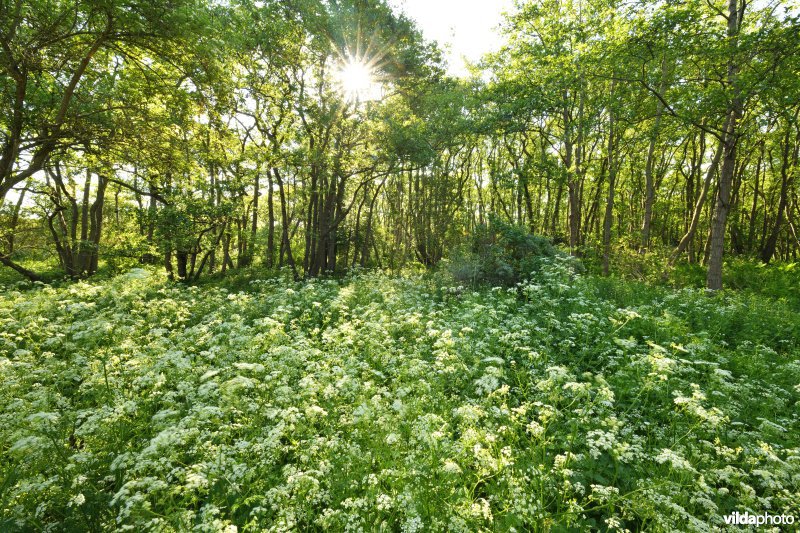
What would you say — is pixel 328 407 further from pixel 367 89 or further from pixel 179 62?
pixel 367 89

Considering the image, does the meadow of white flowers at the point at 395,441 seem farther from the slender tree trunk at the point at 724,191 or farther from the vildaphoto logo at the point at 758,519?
the slender tree trunk at the point at 724,191

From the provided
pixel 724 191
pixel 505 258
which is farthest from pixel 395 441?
pixel 724 191

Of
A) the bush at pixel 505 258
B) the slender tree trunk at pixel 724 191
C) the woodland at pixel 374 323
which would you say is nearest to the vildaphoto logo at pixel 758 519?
the woodland at pixel 374 323

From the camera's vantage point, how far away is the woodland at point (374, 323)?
11.7 ft

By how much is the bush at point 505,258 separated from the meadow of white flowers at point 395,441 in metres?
5.93

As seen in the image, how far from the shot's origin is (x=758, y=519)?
3.28 m

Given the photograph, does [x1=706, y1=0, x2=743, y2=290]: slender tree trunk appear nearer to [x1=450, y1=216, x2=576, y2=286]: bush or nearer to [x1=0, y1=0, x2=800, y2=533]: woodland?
[x1=0, y1=0, x2=800, y2=533]: woodland

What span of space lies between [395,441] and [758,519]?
369 centimetres

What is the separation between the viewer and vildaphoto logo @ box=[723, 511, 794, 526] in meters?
3.20

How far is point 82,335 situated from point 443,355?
7230mm

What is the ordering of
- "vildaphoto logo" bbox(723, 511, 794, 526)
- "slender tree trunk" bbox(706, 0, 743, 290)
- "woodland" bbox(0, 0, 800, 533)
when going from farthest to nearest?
1. "slender tree trunk" bbox(706, 0, 743, 290)
2. "woodland" bbox(0, 0, 800, 533)
3. "vildaphoto logo" bbox(723, 511, 794, 526)

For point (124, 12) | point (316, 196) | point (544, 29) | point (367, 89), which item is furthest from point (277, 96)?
point (544, 29)

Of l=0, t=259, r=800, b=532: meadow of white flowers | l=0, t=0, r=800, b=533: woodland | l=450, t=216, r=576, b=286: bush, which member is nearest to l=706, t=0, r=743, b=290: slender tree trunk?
l=0, t=0, r=800, b=533: woodland

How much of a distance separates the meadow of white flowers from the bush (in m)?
5.93
